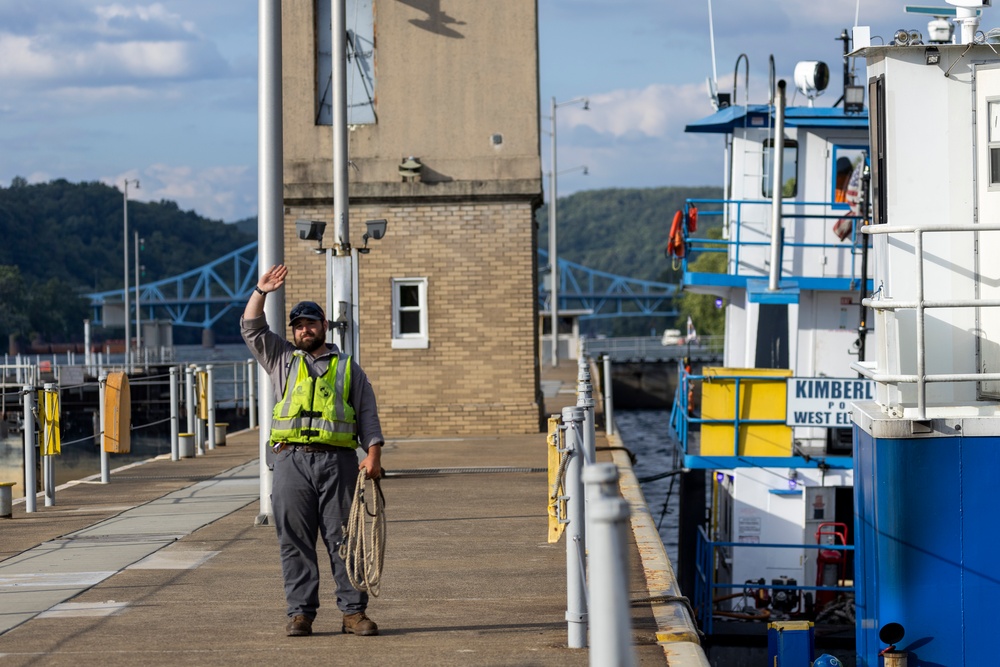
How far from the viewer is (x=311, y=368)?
7402 millimetres

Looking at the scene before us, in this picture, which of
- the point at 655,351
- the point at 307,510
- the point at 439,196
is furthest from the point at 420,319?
the point at 655,351


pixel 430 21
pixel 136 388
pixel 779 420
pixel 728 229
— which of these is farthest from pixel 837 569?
pixel 136 388

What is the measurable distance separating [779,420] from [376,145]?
881cm

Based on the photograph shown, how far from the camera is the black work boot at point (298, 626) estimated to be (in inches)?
289

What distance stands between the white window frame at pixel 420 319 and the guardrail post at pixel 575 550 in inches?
551

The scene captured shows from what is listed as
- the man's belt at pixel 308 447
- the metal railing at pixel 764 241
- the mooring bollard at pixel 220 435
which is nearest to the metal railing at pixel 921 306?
the man's belt at pixel 308 447

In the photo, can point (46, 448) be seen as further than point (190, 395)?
No

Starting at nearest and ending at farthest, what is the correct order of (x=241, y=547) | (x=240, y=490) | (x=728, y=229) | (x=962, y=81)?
(x=962, y=81)
(x=241, y=547)
(x=240, y=490)
(x=728, y=229)

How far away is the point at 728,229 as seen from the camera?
20250 millimetres

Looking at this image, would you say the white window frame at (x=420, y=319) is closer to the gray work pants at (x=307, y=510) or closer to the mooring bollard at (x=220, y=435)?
the mooring bollard at (x=220, y=435)

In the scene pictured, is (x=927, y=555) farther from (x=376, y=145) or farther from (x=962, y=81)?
(x=376, y=145)

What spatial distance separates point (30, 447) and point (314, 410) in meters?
6.64

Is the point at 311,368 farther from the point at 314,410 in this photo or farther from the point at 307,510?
the point at 307,510

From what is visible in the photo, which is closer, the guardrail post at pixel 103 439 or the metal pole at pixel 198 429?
the guardrail post at pixel 103 439
